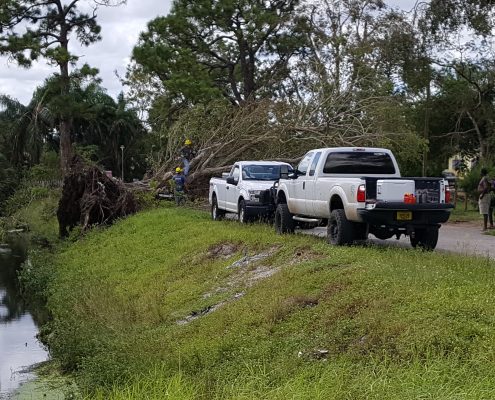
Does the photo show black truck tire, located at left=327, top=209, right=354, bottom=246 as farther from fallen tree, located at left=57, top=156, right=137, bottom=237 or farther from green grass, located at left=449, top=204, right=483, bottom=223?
fallen tree, located at left=57, top=156, right=137, bottom=237

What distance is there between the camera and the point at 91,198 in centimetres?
2516

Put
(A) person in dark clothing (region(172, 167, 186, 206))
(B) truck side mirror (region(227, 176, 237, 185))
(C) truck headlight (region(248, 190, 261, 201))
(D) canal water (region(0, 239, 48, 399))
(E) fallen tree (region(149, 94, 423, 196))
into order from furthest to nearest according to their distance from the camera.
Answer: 1. (A) person in dark clothing (region(172, 167, 186, 206))
2. (E) fallen tree (region(149, 94, 423, 196))
3. (B) truck side mirror (region(227, 176, 237, 185))
4. (C) truck headlight (region(248, 190, 261, 201))
5. (D) canal water (region(0, 239, 48, 399))

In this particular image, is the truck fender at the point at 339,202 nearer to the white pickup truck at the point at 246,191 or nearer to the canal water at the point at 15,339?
the white pickup truck at the point at 246,191

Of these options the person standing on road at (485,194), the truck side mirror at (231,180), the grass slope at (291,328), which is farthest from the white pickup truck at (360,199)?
the person standing on road at (485,194)

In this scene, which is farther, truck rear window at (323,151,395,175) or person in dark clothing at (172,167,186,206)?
person in dark clothing at (172,167,186,206)

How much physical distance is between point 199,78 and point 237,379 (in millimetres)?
28166

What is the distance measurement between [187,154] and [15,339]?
1321 centimetres

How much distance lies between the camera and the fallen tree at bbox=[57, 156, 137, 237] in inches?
999

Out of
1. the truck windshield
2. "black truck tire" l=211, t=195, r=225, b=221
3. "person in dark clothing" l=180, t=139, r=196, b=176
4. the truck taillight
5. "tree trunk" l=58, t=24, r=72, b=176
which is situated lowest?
"black truck tire" l=211, t=195, r=225, b=221

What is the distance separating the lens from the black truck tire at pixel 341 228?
508 inches

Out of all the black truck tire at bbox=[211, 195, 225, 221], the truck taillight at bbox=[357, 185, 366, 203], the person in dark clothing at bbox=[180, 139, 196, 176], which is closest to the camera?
the truck taillight at bbox=[357, 185, 366, 203]

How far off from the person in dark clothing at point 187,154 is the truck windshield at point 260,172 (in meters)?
6.94

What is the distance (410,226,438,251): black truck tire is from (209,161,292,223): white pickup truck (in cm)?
504

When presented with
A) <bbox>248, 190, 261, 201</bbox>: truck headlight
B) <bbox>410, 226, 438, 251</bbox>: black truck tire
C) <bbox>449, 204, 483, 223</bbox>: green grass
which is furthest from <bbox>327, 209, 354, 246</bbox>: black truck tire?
<bbox>449, 204, 483, 223</bbox>: green grass
